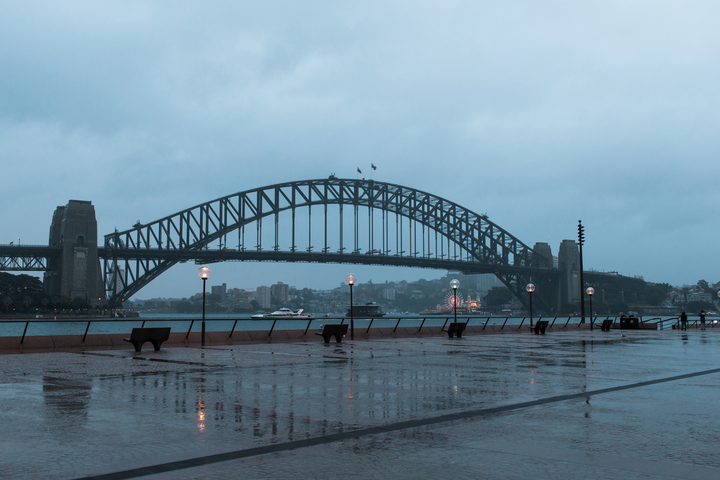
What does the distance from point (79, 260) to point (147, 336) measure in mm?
70926

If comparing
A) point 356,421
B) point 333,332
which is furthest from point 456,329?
point 356,421

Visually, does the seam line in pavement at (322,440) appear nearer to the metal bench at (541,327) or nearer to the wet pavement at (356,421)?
the wet pavement at (356,421)

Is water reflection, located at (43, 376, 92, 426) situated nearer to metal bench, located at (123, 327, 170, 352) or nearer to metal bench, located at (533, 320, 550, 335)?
metal bench, located at (123, 327, 170, 352)

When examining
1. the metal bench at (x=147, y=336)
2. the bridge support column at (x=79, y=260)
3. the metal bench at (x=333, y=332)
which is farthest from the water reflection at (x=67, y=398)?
the bridge support column at (x=79, y=260)

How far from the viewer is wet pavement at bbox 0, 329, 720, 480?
215 inches

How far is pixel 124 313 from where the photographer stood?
89.4 m

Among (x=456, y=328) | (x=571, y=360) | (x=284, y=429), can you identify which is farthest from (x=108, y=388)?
(x=456, y=328)

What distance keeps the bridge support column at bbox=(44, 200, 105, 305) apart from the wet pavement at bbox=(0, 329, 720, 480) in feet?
244

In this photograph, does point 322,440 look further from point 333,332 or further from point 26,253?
point 26,253

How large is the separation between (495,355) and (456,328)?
36.8 ft

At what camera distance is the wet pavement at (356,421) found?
545 cm

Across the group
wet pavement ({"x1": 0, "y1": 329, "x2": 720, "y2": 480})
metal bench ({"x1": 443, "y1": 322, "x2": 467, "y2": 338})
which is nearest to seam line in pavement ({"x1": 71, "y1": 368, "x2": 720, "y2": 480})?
wet pavement ({"x1": 0, "y1": 329, "x2": 720, "y2": 480})

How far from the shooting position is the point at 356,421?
762cm

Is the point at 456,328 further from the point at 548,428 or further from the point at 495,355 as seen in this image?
the point at 548,428
